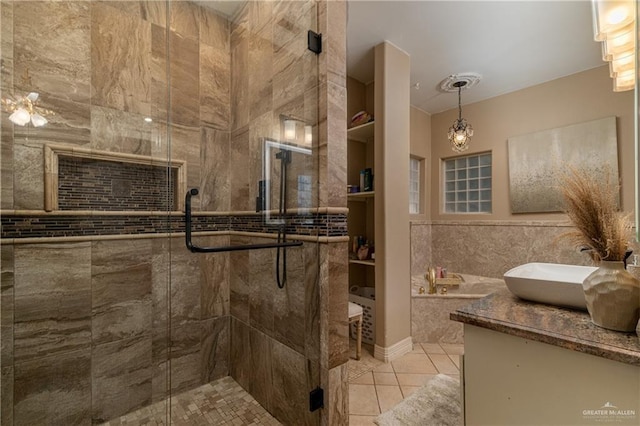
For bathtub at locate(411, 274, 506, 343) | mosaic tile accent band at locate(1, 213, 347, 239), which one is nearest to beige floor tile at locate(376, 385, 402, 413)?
bathtub at locate(411, 274, 506, 343)

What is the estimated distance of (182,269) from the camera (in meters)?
1.90

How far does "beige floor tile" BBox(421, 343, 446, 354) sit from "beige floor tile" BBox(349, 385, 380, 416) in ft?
2.68

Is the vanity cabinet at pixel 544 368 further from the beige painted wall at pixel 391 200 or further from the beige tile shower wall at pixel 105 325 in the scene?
the beige tile shower wall at pixel 105 325

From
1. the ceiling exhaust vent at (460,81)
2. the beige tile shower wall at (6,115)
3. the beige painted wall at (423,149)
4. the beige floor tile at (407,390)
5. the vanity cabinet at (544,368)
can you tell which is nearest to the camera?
the vanity cabinet at (544,368)

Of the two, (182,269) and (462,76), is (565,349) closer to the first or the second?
(182,269)

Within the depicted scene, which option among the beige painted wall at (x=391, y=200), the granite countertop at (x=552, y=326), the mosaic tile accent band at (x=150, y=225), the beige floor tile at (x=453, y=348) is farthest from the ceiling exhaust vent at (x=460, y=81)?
the beige floor tile at (x=453, y=348)

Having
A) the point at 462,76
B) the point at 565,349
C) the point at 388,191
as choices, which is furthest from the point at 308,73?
the point at 462,76

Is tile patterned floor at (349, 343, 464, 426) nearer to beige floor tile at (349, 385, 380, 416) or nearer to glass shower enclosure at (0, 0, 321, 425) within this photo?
beige floor tile at (349, 385, 380, 416)

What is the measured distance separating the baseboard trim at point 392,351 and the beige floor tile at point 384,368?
0.16ft

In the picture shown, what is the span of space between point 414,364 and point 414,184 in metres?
2.46

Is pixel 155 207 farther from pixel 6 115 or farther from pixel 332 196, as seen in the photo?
pixel 332 196

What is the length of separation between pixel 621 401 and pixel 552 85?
362 centimetres

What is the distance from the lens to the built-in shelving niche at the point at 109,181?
1.47 meters

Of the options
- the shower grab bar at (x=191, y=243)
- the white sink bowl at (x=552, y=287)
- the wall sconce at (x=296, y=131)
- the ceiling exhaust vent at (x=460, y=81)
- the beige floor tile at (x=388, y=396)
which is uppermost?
the ceiling exhaust vent at (x=460, y=81)
